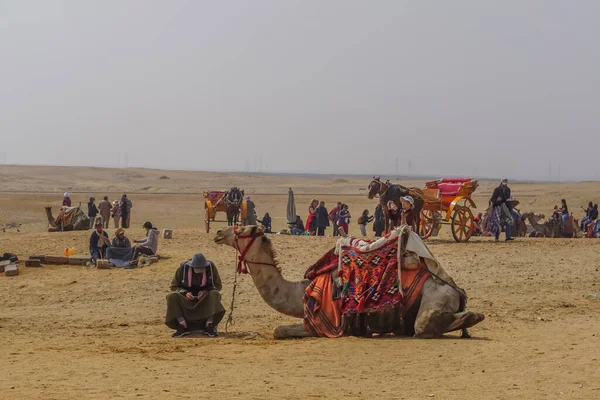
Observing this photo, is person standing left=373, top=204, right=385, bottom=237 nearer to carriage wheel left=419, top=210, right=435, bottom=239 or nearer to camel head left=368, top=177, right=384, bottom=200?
carriage wheel left=419, top=210, right=435, bottom=239

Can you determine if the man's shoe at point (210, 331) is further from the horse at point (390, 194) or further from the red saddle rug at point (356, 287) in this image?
the horse at point (390, 194)

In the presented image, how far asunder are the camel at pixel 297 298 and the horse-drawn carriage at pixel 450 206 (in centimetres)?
1213

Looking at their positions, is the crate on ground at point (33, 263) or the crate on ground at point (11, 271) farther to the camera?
the crate on ground at point (33, 263)

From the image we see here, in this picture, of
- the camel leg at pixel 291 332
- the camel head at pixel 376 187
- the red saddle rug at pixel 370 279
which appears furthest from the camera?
the camel head at pixel 376 187

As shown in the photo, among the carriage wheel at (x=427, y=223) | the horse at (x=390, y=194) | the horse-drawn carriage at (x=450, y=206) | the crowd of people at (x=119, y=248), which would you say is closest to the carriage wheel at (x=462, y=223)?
the horse-drawn carriage at (x=450, y=206)

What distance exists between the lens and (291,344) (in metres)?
11.3

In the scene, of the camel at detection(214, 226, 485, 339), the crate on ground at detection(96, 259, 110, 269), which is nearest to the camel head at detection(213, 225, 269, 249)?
the camel at detection(214, 226, 485, 339)

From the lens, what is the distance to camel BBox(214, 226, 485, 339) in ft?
37.0

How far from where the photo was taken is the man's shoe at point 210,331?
1284 cm

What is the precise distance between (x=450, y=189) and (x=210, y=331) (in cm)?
1319

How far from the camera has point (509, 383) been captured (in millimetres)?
8805

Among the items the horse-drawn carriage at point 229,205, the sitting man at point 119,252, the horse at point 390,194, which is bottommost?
the sitting man at point 119,252

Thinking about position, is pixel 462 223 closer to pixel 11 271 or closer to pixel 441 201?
pixel 441 201

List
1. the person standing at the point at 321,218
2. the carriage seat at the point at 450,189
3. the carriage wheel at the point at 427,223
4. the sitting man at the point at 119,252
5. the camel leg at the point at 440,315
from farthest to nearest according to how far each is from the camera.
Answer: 1. the person standing at the point at 321,218
2. the carriage wheel at the point at 427,223
3. the carriage seat at the point at 450,189
4. the sitting man at the point at 119,252
5. the camel leg at the point at 440,315
